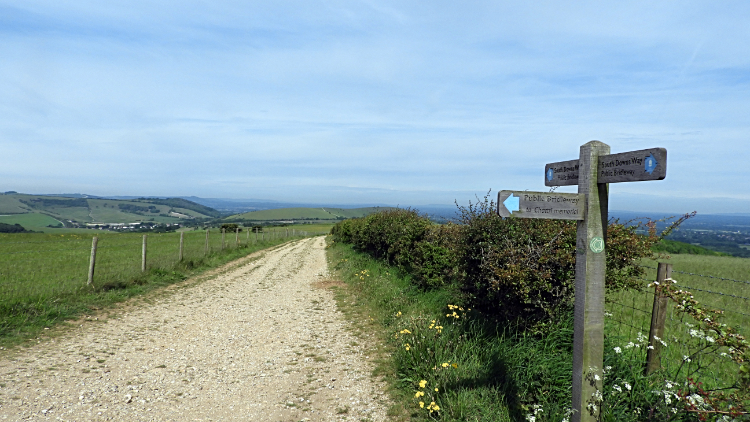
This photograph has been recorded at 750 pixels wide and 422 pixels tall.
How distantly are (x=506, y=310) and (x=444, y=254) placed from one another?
13.6 feet

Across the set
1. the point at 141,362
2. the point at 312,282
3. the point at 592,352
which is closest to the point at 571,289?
the point at 592,352

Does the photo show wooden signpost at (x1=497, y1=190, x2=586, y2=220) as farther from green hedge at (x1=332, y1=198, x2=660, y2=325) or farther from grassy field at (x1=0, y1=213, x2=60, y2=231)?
grassy field at (x1=0, y1=213, x2=60, y2=231)

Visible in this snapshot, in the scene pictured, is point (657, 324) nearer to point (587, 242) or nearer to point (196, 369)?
point (587, 242)

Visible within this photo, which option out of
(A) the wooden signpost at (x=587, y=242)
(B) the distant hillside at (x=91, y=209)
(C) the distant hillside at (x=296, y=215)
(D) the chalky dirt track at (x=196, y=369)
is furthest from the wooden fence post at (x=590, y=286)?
(B) the distant hillside at (x=91, y=209)

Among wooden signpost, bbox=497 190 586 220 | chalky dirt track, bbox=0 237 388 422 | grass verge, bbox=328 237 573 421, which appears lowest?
chalky dirt track, bbox=0 237 388 422

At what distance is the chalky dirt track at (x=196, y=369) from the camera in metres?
4.89

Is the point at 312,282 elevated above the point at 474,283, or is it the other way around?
the point at 474,283

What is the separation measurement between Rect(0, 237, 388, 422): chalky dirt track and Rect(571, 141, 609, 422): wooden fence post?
7.64 feet

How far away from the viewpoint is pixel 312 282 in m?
15.1

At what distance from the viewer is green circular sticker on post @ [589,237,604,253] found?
3.55 metres

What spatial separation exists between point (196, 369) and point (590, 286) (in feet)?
18.5

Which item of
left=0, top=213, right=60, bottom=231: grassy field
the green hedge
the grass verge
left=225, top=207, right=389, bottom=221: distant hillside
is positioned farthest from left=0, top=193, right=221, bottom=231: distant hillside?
the green hedge

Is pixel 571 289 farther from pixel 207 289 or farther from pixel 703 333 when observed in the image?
pixel 207 289

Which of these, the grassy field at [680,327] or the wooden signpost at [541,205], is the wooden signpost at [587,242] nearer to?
the wooden signpost at [541,205]
